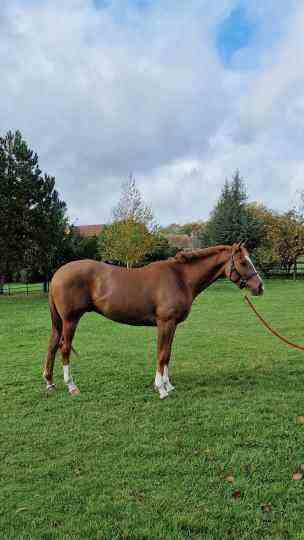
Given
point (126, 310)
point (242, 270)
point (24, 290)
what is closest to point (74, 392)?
point (126, 310)

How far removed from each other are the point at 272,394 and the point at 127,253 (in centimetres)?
2418

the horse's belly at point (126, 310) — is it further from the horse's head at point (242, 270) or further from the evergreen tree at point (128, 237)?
the evergreen tree at point (128, 237)

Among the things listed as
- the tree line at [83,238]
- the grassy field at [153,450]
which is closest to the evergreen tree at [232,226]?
the tree line at [83,238]

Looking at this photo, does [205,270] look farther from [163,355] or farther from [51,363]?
[51,363]

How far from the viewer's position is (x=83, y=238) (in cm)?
3534

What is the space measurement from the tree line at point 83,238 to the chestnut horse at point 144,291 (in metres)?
19.0

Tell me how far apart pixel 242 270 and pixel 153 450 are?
2.99 metres

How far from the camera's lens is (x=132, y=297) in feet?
19.7

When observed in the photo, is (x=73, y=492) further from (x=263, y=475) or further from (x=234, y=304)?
(x=234, y=304)

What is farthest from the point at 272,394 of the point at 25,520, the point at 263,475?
the point at 25,520

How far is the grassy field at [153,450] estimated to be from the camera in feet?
9.52

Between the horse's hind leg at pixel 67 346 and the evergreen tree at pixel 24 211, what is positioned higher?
the evergreen tree at pixel 24 211

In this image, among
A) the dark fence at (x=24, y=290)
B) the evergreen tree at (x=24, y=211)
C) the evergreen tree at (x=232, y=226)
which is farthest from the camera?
the evergreen tree at (x=232, y=226)

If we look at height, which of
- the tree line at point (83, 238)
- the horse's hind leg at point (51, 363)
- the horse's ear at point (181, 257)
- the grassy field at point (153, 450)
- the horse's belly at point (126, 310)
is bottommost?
the grassy field at point (153, 450)
